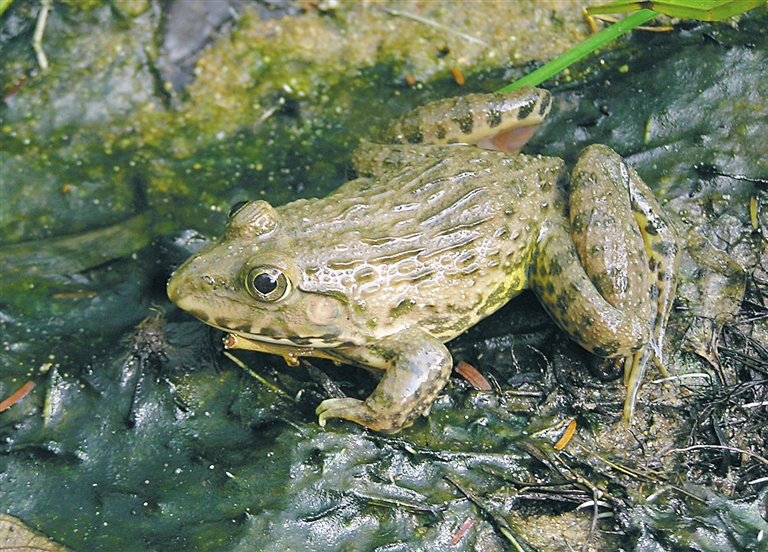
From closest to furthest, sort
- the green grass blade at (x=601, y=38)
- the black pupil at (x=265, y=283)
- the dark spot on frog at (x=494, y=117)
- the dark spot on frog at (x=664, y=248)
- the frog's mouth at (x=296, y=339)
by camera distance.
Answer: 1. the black pupil at (x=265, y=283)
2. the frog's mouth at (x=296, y=339)
3. the dark spot on frog at (x=664, y=248)
4. the green grass blade at (x=601, y=38)
5. the dark spot on frog at (x=494, y=117)

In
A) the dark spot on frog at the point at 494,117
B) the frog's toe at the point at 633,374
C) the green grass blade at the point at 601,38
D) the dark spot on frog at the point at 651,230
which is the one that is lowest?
the frog's toe at the point at 633,374

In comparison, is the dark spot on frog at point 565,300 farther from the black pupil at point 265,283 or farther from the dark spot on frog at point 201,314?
the dark spot on frog at point 201,314

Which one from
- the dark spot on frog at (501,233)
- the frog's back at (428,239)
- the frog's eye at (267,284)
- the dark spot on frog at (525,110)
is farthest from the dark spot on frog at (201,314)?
the dark spot on frog at (525,110)

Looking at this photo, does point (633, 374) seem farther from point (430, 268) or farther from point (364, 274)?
point (364, 274)

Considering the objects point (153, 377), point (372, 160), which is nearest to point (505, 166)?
point (372, 160)

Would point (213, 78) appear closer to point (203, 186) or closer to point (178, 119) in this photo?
point (178, 119)

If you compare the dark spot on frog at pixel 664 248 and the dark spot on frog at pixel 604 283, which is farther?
the dark spot on frog at pixel 664 248

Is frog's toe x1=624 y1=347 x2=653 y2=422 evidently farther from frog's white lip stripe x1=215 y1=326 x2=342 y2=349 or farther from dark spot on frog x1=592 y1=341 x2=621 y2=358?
frog's white lip stripe x1=215 y1=326 x2=342 y2=349

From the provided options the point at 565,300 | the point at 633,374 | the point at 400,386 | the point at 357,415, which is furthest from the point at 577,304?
the point at 357,415
